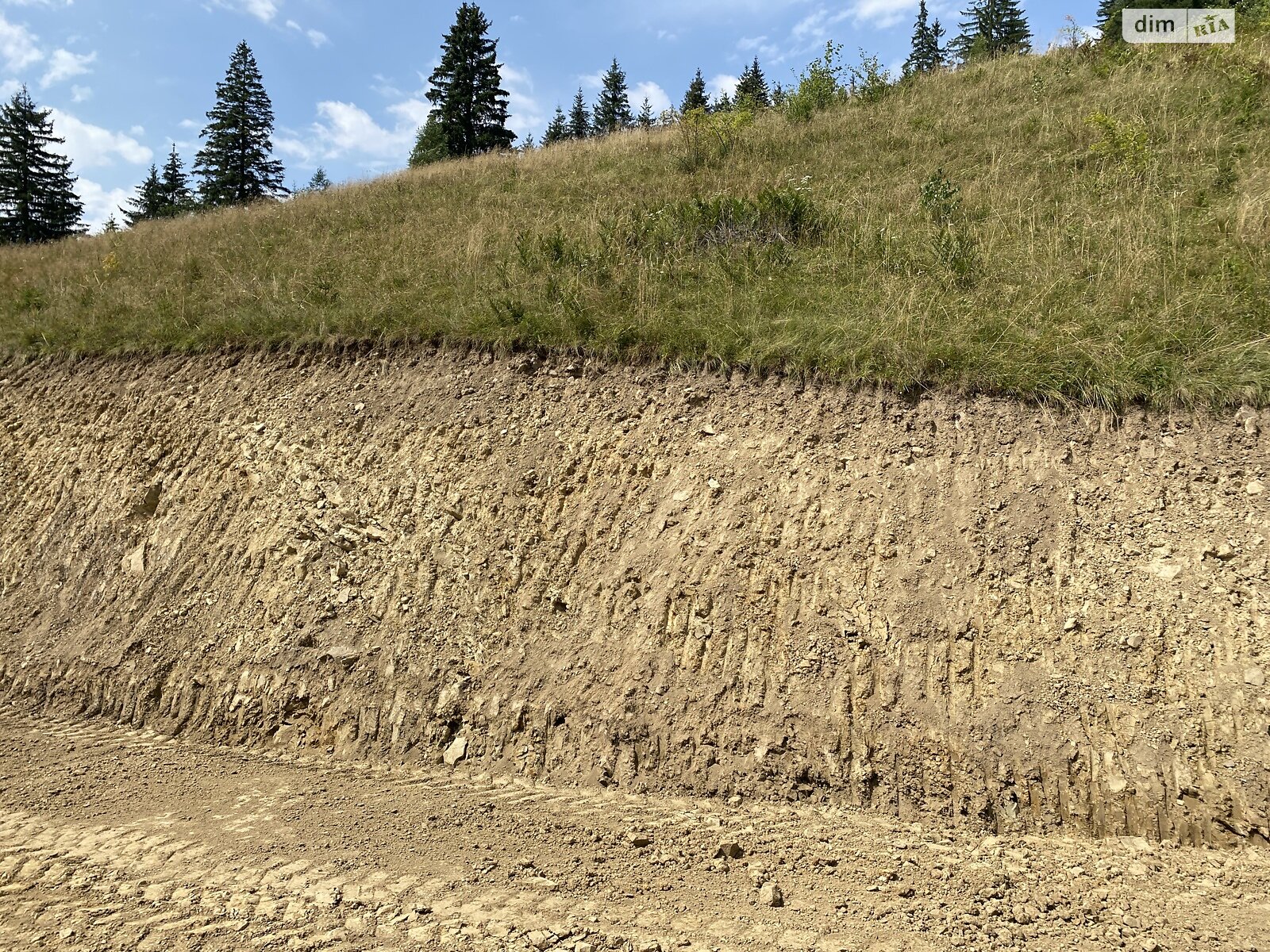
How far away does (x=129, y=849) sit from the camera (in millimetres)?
4320

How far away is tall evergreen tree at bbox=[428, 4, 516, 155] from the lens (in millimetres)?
32938

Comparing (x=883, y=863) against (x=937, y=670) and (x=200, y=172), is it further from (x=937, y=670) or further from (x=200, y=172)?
(x=200, y=172)

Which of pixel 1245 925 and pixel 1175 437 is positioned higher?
pixel 1175 437

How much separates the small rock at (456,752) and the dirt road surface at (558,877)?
0.73 ft

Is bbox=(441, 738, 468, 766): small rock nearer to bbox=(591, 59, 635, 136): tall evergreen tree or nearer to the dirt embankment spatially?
the dirt embankment

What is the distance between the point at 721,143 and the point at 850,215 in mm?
4769

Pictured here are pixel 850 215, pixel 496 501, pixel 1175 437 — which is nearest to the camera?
pixel 1175 437

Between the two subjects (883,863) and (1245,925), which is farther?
(883,863)

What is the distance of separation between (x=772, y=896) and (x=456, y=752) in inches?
108

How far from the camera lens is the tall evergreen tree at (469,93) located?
32.9m

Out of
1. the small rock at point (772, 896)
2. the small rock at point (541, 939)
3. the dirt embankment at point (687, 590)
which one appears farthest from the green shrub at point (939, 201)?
the small rock at point (541, 939)

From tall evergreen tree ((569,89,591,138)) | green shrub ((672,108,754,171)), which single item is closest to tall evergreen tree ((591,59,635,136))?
tall evergreen tree ((569,89,591,138))

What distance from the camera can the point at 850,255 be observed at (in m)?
7.64

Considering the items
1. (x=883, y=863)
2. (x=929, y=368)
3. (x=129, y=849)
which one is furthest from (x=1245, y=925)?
(x=129, y=849)
